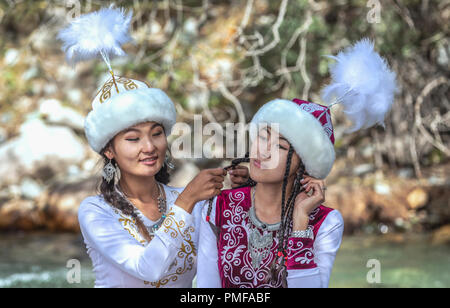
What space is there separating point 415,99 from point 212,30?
3.37m

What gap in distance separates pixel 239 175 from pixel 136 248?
57 centimetres

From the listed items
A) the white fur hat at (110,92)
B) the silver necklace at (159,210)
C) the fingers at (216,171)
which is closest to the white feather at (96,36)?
the white fur hat at (110,92)

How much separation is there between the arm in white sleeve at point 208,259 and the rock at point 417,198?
5.03 metres

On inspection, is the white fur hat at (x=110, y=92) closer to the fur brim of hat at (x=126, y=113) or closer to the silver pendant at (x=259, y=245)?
the fur brim of hat at (x=126, y=113)

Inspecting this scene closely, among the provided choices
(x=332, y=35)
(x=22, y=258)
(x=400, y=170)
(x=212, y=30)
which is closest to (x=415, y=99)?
(x=400, y=170)

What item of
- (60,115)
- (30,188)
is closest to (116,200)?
(30,188)

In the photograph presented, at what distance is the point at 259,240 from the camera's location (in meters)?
2.38

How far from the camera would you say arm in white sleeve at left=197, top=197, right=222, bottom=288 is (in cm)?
240

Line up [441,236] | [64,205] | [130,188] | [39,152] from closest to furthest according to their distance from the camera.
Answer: [130,188] < [441,236] < [64,205] < [39,152]

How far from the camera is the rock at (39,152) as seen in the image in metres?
7.80

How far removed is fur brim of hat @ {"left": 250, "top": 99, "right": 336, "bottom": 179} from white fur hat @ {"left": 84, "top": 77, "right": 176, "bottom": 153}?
A: 50 cm

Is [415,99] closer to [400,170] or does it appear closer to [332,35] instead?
[400,170]

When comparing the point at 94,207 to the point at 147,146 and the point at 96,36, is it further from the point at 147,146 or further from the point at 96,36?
the point at 96,36
